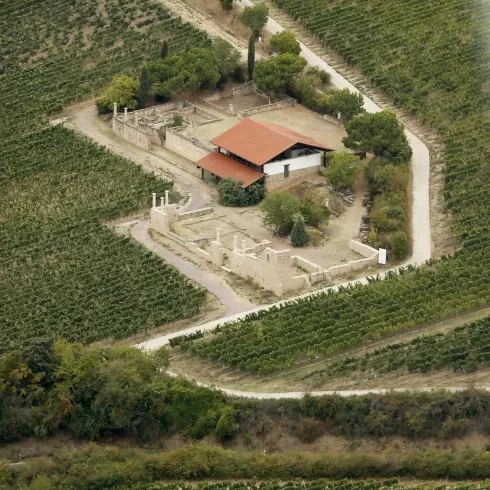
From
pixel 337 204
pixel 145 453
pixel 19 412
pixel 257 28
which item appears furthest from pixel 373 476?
pixel 257 28

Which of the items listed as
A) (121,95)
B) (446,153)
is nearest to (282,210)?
(446,153)

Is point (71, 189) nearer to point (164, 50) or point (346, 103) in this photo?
point (164, 50)

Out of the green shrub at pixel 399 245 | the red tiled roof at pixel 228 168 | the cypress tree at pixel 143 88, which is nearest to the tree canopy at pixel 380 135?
the red tiled roof at pixel 228 168

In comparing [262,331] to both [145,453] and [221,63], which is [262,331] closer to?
[145,453]

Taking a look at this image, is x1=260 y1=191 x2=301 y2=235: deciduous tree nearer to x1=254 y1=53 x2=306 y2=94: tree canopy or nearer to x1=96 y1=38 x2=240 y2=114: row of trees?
x1=254 y1=53 x2=306 y2=94: tree canopy

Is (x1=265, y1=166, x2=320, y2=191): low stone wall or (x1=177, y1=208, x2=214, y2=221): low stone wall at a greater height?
(x1=265, y1=166, x2=320, y2=191): low stone wall

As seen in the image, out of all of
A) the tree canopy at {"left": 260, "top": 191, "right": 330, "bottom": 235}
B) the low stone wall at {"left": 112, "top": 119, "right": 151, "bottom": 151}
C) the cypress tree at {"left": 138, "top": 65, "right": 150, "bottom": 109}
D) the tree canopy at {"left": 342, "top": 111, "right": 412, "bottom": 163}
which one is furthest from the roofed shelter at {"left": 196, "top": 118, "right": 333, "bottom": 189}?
the cypress tree at {"left": 138, "top": 65, "right": 150, "bottom": 109}

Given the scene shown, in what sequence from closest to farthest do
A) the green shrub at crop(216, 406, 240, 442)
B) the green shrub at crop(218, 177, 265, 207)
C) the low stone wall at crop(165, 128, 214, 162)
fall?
the green shrub at crop(216, 406, 240, 442)
the green shrub at crop(218, 177, 265, 207)
the low stone wall at crop(165, 128, 214, 162)
